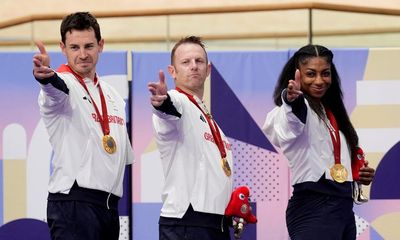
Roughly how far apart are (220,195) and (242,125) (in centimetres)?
225

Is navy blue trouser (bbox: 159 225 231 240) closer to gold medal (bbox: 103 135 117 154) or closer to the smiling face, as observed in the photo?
gold medal (bbox: 103 135 117 154)

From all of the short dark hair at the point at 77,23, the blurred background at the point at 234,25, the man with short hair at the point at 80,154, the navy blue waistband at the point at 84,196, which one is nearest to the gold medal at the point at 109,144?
the man with short hair at the point at 80,154

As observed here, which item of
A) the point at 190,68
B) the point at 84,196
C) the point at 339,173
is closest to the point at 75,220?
the point at 84,196

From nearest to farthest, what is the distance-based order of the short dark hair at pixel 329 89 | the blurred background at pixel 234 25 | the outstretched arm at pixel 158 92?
the outstretched arm at pixel 158 92 < the short dark hair at pixel 329 89 < the blurred background at pixel 234 25

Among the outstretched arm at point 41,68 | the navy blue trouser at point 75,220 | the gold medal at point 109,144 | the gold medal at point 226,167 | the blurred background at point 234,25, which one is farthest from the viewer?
the blurred background at point 234,25

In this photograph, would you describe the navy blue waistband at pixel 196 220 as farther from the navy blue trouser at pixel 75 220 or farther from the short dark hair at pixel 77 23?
the short dark hair at pixel 77 23

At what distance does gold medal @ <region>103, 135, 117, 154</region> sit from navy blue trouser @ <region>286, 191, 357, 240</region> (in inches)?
44.1

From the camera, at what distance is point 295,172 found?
18.9 feet

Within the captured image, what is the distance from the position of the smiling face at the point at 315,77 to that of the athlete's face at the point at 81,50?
125 cm

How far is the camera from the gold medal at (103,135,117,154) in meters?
5.43

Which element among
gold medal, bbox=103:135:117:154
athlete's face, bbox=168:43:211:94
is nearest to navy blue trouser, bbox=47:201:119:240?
gold medal, bbox=103:135:117:154

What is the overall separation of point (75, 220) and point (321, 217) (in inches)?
54.5

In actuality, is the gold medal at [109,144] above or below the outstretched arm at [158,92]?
below

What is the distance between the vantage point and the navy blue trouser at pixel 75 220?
531 centimetres
